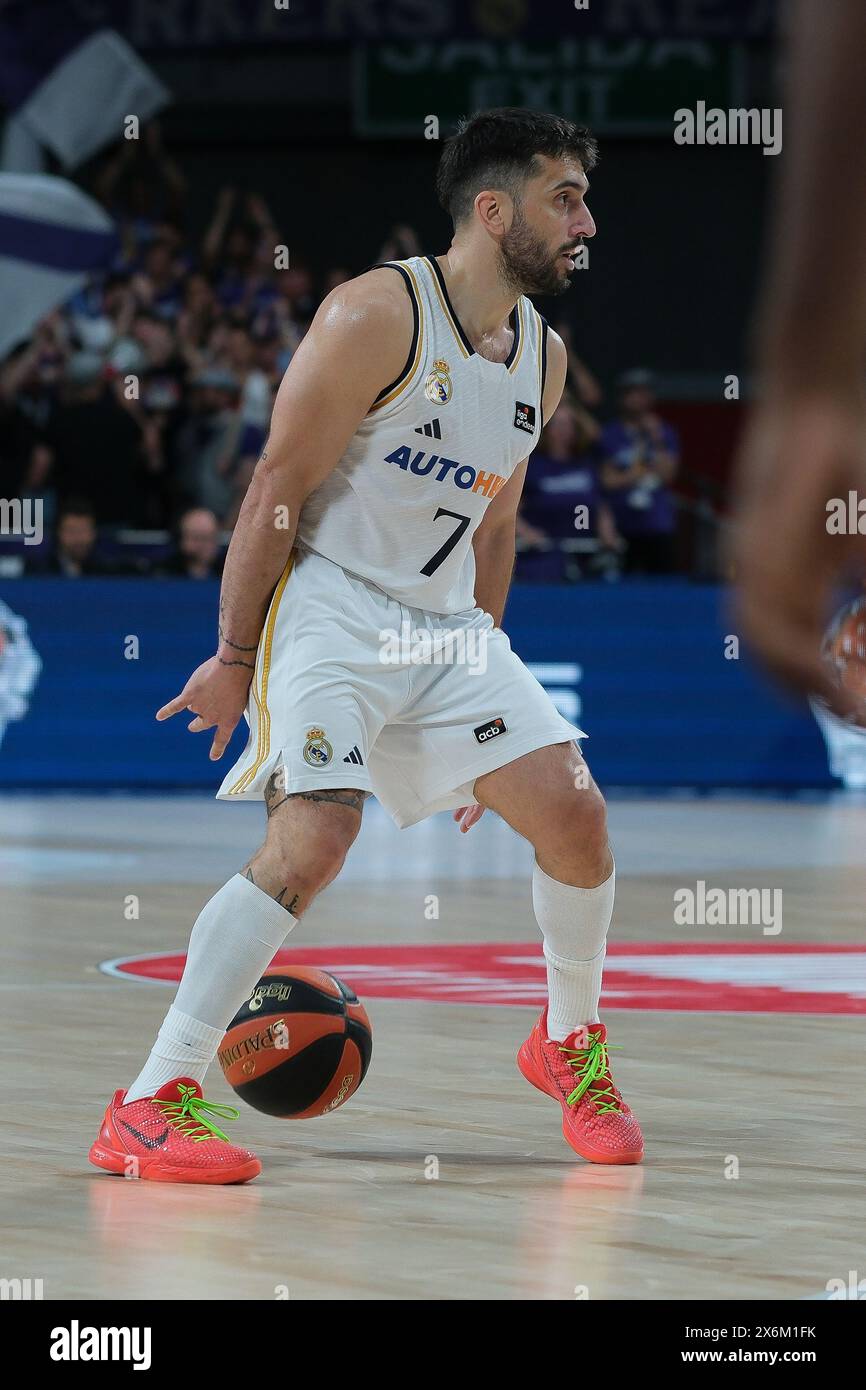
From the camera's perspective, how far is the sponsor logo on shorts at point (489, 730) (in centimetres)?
417

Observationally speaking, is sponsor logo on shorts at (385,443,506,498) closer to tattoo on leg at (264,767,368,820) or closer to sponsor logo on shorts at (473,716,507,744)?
sponsor logo on shorts at (473,716,507,744)

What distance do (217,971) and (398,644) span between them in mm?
756

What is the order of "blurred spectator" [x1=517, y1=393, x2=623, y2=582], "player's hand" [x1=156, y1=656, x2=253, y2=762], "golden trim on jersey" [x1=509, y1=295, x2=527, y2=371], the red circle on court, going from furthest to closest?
"blurred spectator" [x1=517, y1=393, x2=623, y2=582] → the red circle on court → "golden trim on jersey" [x1=509, y1=295, x2=527, y2=371] → "player's hand" [x1=156, y1=656, x2=253, y2=762]

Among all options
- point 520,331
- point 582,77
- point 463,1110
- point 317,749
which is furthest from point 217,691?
point 582,77

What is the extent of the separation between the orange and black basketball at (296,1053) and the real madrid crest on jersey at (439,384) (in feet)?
4.13

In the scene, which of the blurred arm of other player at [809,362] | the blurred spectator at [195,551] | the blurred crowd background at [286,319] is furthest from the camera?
the blurred crowd background at [286,319]

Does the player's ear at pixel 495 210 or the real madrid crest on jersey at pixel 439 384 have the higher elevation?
the player's ear at pixel 495 210

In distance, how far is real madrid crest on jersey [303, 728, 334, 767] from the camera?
13.0 ft

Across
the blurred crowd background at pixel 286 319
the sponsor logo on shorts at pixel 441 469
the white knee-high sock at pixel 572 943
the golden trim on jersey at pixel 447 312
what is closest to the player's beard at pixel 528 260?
the golden trim on jersey at pixel 447 312

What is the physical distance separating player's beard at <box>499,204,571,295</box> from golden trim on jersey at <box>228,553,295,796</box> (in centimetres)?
74

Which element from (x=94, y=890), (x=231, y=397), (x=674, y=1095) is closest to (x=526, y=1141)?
(x=674, y=1095)

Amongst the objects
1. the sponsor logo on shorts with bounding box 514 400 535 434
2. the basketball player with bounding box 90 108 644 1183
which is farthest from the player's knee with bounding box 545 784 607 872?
the sponsor logo on shorts with bounding box 514 400 535 434

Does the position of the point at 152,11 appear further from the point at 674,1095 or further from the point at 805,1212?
the point at 805,1212

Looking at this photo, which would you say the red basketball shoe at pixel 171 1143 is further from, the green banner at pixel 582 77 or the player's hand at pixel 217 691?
the green banner at pixel 582 77
